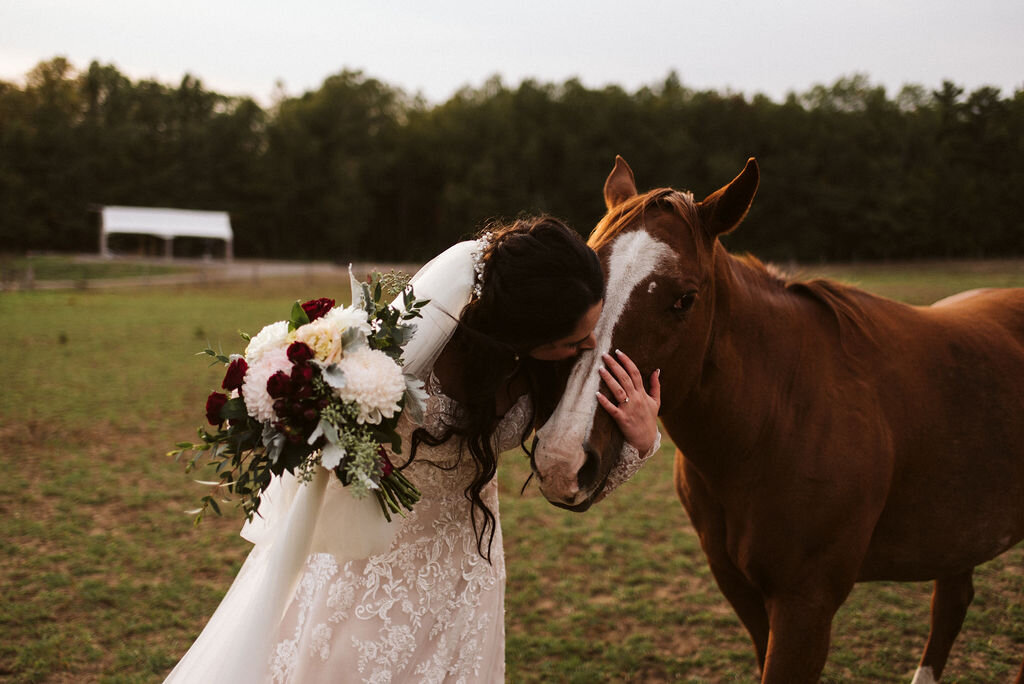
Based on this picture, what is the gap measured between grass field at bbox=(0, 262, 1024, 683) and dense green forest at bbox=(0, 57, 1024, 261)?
41.3 m

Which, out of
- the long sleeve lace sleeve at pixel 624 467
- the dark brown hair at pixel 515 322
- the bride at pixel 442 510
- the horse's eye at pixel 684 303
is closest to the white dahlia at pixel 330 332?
the bride at pixel 442 510

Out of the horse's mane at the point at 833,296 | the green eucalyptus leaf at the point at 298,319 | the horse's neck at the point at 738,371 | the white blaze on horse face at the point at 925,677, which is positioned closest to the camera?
the green eucalyptus leaf at the point at 298,319

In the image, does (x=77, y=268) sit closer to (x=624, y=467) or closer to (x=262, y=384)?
(x=262, y=384)

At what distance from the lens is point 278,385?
1.72 m

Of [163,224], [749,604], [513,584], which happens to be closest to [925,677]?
[749,604]

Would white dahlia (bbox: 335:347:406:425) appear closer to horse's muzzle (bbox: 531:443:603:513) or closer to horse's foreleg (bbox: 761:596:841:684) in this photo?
horse's muzzle (bbox: 531:443:603:513)

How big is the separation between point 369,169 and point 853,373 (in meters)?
55.5

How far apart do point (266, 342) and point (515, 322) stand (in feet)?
2.41

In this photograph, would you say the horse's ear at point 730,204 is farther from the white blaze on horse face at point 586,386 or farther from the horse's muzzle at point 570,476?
the horse's muzzle at point 570,476

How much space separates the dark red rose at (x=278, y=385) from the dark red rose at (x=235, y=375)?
6.1 inches

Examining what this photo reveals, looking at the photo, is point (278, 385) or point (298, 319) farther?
point (298, 319)

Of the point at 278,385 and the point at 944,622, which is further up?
the point at 278,385

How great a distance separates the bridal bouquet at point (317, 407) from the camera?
5.70 feet

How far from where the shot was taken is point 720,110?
5341 centimetres
